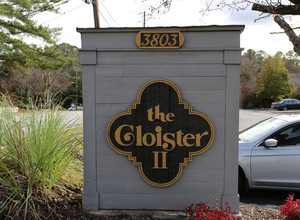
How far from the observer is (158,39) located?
11.2ft

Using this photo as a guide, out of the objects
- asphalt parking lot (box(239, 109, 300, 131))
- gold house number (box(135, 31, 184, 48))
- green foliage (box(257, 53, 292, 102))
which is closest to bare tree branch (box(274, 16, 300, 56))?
gold house number (box(135, 31, 184, 48))

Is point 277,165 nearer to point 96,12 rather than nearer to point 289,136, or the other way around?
point 289,136

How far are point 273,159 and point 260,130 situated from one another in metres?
0.72

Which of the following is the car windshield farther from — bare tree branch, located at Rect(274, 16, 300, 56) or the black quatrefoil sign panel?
the black quatrefoil sign panel

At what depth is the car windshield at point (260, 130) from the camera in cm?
496

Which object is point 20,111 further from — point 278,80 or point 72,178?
point 278,80

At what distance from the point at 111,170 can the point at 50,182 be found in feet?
2.67

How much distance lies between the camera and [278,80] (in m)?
42.6

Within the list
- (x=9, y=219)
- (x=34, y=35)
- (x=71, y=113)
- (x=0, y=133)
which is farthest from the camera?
(x=34, y=35)

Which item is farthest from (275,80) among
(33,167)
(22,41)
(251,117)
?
(33,167)

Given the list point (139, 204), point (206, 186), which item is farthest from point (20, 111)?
point (206, 186)

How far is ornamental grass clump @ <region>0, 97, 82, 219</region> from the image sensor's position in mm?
3271

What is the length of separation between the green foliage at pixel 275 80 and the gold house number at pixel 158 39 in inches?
1723

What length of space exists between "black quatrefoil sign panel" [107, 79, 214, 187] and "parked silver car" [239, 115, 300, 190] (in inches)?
66.5
